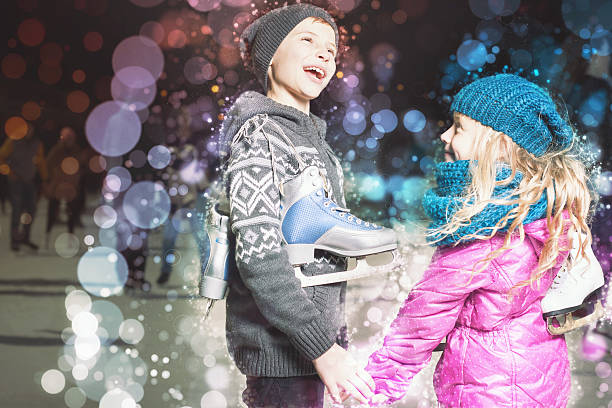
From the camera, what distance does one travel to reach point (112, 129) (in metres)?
5.19

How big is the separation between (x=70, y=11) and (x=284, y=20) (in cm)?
209

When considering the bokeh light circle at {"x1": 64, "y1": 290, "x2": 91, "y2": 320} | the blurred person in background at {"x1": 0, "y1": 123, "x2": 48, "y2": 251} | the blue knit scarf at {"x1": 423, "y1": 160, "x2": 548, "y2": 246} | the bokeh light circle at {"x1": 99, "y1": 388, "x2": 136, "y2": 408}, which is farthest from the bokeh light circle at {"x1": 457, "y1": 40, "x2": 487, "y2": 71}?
the blurred person in background at {"x1": 0, "y1": 123, "x2": 48, "y2": 251}

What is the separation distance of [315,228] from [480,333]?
14.4 inches

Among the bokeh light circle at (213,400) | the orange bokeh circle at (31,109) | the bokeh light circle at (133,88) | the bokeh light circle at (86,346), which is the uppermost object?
the orange bokeh circle at (31,109)

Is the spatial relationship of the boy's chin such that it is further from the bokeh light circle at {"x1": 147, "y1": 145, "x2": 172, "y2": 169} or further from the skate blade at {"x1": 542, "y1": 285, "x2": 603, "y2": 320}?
the bokeh light circle at {"x1": 147, "y1": 145, "x2": 172, "y2": 169}

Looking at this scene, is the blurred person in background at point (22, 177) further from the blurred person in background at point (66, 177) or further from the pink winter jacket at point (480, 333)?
the pink winter jacket at point (480, 333)

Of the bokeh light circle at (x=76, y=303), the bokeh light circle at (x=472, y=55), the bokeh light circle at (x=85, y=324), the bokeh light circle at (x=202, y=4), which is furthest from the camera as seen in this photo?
the bokeh light circle at (x=76, y=303)

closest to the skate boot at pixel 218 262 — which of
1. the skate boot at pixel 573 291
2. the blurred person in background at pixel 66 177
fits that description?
the skate boot at pixel 573 291

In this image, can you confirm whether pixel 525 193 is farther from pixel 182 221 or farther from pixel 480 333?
pixel 182 221

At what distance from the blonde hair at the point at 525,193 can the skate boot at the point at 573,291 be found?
34 mm

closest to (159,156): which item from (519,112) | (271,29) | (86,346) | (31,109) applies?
(86,346)

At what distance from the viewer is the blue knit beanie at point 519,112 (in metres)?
1.03

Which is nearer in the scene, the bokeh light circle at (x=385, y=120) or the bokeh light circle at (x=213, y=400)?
the bokeh light circle at (x=385, y=120)

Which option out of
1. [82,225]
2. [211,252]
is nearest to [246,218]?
[211,252]
